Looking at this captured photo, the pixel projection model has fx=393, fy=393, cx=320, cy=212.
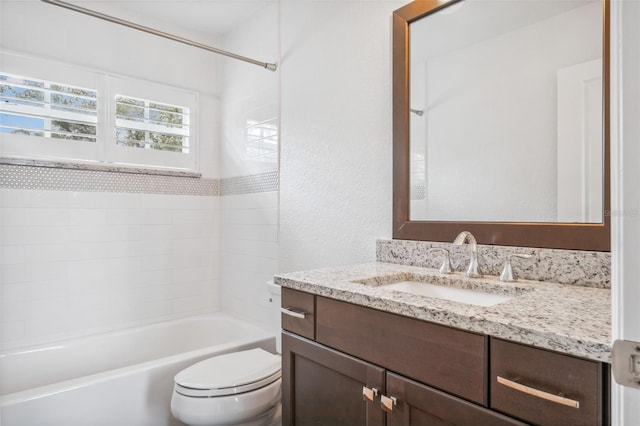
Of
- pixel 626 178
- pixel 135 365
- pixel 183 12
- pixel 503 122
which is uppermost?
pixel 183 12

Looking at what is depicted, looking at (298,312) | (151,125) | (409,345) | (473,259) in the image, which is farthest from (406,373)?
(151,125)

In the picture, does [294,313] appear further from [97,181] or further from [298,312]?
[97,181]

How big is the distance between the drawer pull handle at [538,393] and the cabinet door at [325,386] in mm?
338

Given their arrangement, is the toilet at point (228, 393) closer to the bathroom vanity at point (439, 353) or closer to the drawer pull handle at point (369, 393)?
the bathroom vanity at point (439, 353)

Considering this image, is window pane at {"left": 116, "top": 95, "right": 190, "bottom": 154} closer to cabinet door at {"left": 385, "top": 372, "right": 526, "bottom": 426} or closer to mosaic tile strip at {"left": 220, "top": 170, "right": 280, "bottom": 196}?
mosaic tile strip at {"left": 220, "top": 170, "right": 280, "bottom": 196}

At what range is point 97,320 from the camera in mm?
2500

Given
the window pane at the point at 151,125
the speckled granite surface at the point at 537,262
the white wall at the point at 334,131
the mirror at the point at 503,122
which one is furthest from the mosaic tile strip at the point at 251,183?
the speckled granite surface at the point at 537,262

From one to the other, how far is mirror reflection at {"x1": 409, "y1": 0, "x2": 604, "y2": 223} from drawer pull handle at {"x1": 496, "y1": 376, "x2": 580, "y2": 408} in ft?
2.20

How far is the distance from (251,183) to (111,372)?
4.53 ft

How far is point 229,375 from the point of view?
1.68 m

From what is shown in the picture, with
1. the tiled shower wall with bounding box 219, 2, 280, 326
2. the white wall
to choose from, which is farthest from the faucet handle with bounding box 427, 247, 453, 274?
the tiled shower wall with bounding box 219, 2, 280, 326

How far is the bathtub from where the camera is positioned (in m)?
1.62

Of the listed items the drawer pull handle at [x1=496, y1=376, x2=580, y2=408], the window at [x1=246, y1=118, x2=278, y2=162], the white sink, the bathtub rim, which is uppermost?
the window at [x1=246, y1=118, x2=278, y2=162]

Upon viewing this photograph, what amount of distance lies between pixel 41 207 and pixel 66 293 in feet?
1.77
